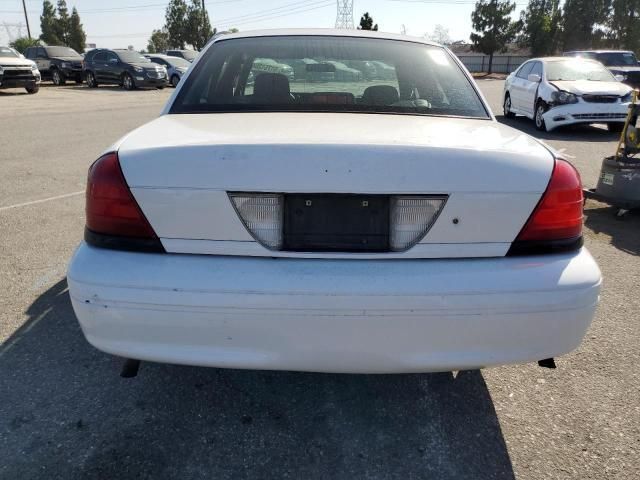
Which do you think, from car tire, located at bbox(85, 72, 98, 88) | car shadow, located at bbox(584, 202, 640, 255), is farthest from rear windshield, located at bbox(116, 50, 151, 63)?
car shadow, located at bbox(584, 202, 640, 255)

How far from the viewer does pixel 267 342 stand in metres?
1.87

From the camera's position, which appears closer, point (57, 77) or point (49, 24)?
point (57, 77)

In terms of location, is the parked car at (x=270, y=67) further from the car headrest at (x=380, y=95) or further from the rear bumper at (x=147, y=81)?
the rear bumper at (x=147, y=81)

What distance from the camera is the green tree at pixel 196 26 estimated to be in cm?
5688

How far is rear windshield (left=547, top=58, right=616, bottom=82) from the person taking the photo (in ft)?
37.9

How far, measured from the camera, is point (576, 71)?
11719 millimetres

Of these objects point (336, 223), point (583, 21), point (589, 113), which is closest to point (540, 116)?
point (589, 113)

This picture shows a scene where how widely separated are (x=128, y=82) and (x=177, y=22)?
3585 cm

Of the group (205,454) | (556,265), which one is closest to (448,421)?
(556,265)

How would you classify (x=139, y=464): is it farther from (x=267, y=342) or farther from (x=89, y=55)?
(x=89, y=55)

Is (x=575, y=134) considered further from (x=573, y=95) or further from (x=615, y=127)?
(x=615, y=127)

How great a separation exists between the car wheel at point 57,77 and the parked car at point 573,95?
24.6m

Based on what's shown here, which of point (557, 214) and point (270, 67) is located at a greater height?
point (270, 67)

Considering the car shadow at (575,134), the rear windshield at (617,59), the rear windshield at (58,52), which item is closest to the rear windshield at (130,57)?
the rear windshield at (58,52)
